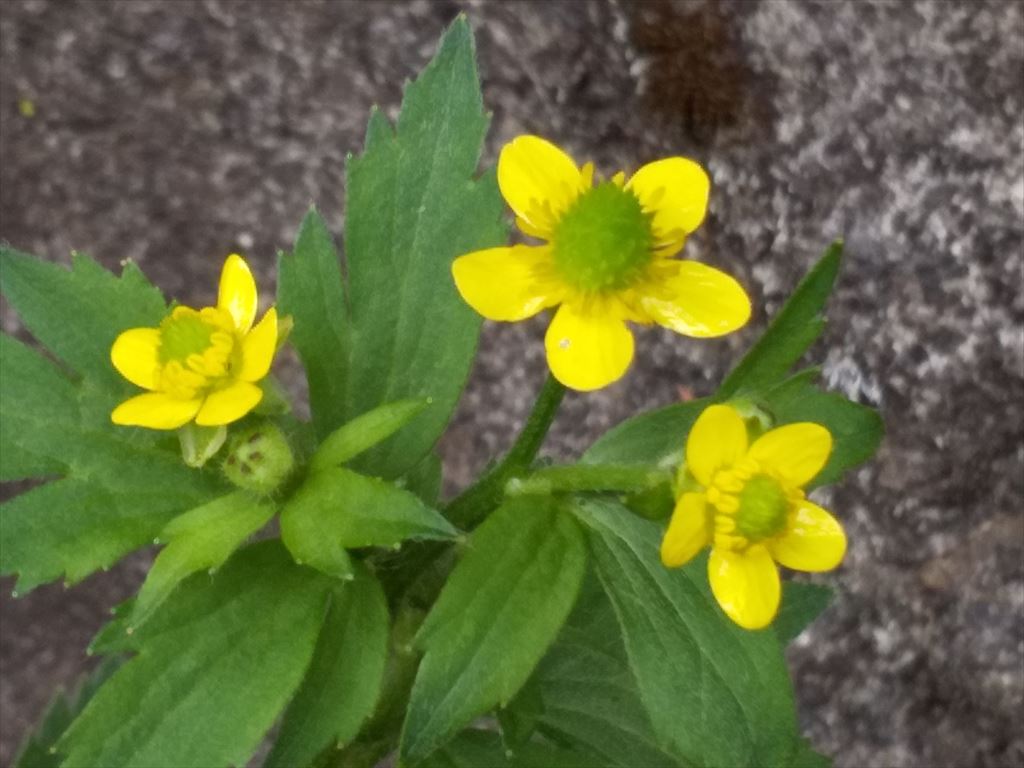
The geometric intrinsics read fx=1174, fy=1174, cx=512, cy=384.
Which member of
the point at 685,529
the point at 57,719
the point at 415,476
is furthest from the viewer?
the point at 57,719

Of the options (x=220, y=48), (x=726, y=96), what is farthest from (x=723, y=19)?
(x=220, y=48)

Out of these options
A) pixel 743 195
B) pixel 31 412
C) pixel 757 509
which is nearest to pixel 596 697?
pixel 757 509

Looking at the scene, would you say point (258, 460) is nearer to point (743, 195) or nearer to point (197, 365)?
point (197, 365)

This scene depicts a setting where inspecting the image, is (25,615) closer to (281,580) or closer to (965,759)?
(281,580)

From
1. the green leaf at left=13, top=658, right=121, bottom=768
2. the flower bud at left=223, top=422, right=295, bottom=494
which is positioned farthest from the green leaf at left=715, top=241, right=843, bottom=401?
the green leaf at left=13, top=658, right=121, bottom=768

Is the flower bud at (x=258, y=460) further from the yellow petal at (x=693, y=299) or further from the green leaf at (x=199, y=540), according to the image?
the yellow petal at (x=693, y=299)

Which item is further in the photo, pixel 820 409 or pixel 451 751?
pixel 451 751

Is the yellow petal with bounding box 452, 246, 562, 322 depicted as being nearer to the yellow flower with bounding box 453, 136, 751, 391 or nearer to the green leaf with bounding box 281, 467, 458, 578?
the yellow flower with bounding box 453, 136, 751, 391
